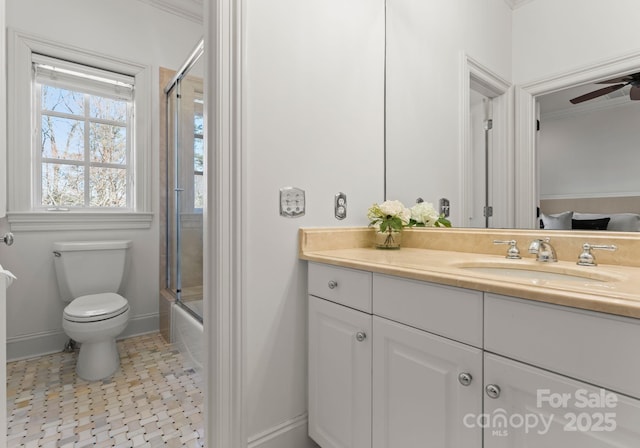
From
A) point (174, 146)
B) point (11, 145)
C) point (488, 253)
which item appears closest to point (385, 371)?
point (488, 253)

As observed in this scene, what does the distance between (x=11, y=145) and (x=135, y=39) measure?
1130 millimetres

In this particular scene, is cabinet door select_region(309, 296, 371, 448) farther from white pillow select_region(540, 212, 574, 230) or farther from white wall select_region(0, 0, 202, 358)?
white wall select_region(0, 0, 202, 358)

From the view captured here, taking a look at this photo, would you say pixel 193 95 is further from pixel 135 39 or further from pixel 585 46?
pixel 585 46

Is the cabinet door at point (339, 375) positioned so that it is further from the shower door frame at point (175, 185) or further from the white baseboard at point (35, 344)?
the white baseboard at point (35, 344)

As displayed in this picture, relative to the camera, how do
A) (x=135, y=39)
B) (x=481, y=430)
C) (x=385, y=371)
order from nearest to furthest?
(x=481, y=430) < (x=385, y=371) < (x=135, y=39)

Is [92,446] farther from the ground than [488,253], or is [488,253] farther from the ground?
[488,253]

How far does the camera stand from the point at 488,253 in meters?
1.25

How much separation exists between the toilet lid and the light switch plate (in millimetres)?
1351

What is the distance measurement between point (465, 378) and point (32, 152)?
2773mm

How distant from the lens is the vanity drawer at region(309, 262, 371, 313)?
40.2 inches

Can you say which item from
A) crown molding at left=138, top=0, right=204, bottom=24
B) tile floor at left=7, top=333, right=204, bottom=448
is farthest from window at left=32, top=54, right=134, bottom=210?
tile floor at left=7, top=333, right=204, bottom=448

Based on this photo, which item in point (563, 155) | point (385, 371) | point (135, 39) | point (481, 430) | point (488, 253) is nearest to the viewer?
point (481, 430)

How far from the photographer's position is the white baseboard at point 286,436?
46.5 inches

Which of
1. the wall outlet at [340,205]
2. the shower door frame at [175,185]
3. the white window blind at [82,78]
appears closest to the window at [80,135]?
the white window blind at [82,78]
